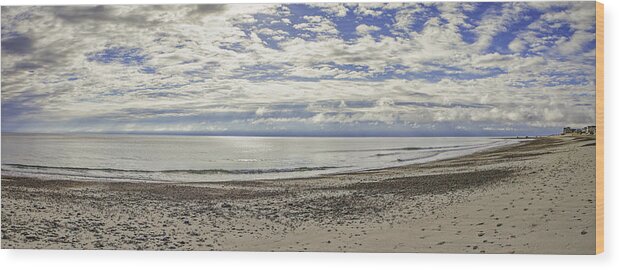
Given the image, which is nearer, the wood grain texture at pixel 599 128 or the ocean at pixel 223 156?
the wood grain texture at pixel 599 128

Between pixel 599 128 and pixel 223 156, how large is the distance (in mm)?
2993

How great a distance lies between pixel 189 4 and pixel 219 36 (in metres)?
0.36

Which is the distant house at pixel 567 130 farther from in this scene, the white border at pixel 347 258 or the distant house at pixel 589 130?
the white border at pixel 347 258

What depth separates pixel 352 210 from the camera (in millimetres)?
5891

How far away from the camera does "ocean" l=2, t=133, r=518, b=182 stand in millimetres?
5945

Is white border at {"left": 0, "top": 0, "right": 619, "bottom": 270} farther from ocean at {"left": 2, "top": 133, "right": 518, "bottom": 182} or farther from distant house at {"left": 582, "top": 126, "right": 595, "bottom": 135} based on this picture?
ocean at {"left": 2, "top": 133, "right": 518, "bottom": 182}

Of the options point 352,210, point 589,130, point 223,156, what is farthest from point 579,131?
point 223,156

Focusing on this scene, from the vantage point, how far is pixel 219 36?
19.9ft

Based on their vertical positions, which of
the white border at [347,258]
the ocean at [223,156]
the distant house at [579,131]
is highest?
the distant house at [579,131]

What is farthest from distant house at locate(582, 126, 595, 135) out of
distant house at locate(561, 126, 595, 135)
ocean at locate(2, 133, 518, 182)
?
ocean at locate(2, 133, 518, 182)

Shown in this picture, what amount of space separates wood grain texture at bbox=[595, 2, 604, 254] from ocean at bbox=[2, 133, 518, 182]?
709mm

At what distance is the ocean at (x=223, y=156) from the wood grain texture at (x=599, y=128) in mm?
709

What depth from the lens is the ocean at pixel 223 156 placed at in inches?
234

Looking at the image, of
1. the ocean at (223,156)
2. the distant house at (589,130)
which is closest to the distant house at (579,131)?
the distant house at (589,130)
